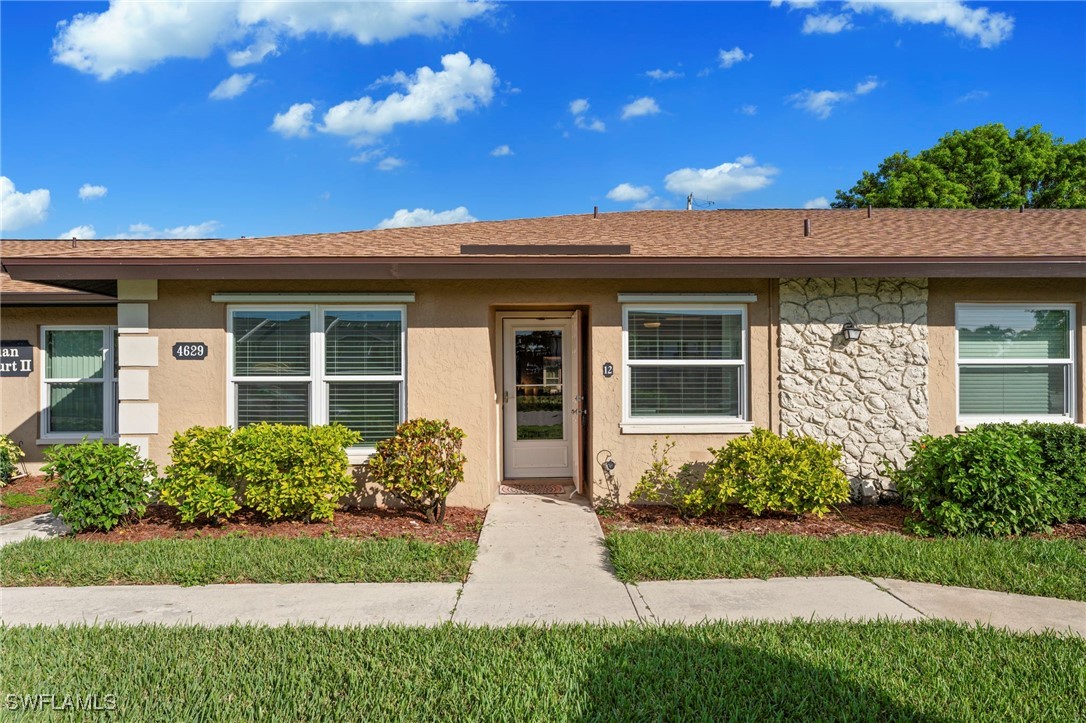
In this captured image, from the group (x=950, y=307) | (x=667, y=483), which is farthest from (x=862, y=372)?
(x=667, y=483)

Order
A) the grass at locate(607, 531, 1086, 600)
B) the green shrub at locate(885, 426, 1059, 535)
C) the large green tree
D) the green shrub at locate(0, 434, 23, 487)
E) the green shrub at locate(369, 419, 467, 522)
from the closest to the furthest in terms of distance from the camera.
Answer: the grass at locate(607, 531, 1086, 600) → the green shrub at locate(885, 426, 1059, 535) → the green shrub at locate(369, 419, 467, 522) → the green shrub at locate(0, 434, 23, 487) → the large green tree

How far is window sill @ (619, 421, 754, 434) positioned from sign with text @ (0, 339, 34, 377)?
9018 mm

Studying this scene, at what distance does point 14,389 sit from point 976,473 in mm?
12674

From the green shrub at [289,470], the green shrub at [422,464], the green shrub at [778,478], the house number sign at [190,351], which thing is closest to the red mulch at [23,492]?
the house number sign at [190,351]

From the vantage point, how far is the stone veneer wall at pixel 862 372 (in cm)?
699

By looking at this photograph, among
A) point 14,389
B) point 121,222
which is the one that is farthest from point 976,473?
point 121,222

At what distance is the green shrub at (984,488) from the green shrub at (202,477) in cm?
698

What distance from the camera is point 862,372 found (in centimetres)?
701

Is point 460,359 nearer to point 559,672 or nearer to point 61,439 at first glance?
point 559,672

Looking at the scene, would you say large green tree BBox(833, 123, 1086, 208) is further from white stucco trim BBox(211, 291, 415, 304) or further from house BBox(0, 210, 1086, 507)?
white stucco trim BBox(211, 291, 415, 304)

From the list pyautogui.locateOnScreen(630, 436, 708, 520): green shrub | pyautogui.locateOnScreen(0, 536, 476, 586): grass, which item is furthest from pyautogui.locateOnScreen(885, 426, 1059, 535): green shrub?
pyautogui.locateOnScreen(0, 536, 476, 586): grass

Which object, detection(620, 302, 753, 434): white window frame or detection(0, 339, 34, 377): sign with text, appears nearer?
detection(620, 302, 753, 434): white window frame

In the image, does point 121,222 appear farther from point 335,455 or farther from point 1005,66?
point 1005,66

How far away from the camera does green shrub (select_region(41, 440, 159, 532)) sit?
5.67 metres
